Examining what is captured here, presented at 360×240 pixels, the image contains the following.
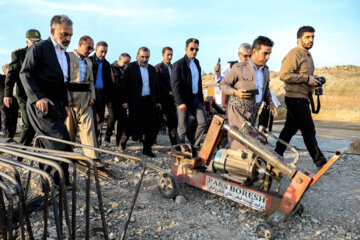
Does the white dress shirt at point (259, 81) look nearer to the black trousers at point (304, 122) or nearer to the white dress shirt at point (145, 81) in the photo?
the black trousers at point (304, 122)

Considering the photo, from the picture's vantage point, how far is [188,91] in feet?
17.1

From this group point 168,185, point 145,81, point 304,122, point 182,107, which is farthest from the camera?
point 145,81

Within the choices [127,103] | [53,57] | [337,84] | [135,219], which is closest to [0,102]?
[127,103]

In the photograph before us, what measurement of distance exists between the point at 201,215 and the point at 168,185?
62 cm

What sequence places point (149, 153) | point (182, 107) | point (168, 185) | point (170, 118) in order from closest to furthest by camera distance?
point (168, 185) < point (182, 107) < point (149, 153) < point (170, 118)

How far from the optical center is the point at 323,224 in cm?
307

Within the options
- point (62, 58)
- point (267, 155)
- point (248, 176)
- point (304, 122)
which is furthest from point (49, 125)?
point (304, 122)

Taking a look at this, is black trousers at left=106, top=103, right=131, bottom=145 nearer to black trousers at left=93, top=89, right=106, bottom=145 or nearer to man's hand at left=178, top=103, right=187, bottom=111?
black trousers at left=93, top=89, right=106, bottom=145

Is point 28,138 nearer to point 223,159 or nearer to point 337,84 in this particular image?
point 223,159

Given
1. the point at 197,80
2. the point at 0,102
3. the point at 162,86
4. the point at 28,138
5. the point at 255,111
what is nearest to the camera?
the point at 255,111

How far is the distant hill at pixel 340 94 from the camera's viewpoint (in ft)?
54.8

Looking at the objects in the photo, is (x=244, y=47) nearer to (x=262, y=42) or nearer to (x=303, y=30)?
(x=303, y=30)

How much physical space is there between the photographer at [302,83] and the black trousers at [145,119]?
8.56 ft

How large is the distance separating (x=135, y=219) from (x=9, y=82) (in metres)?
3.50
